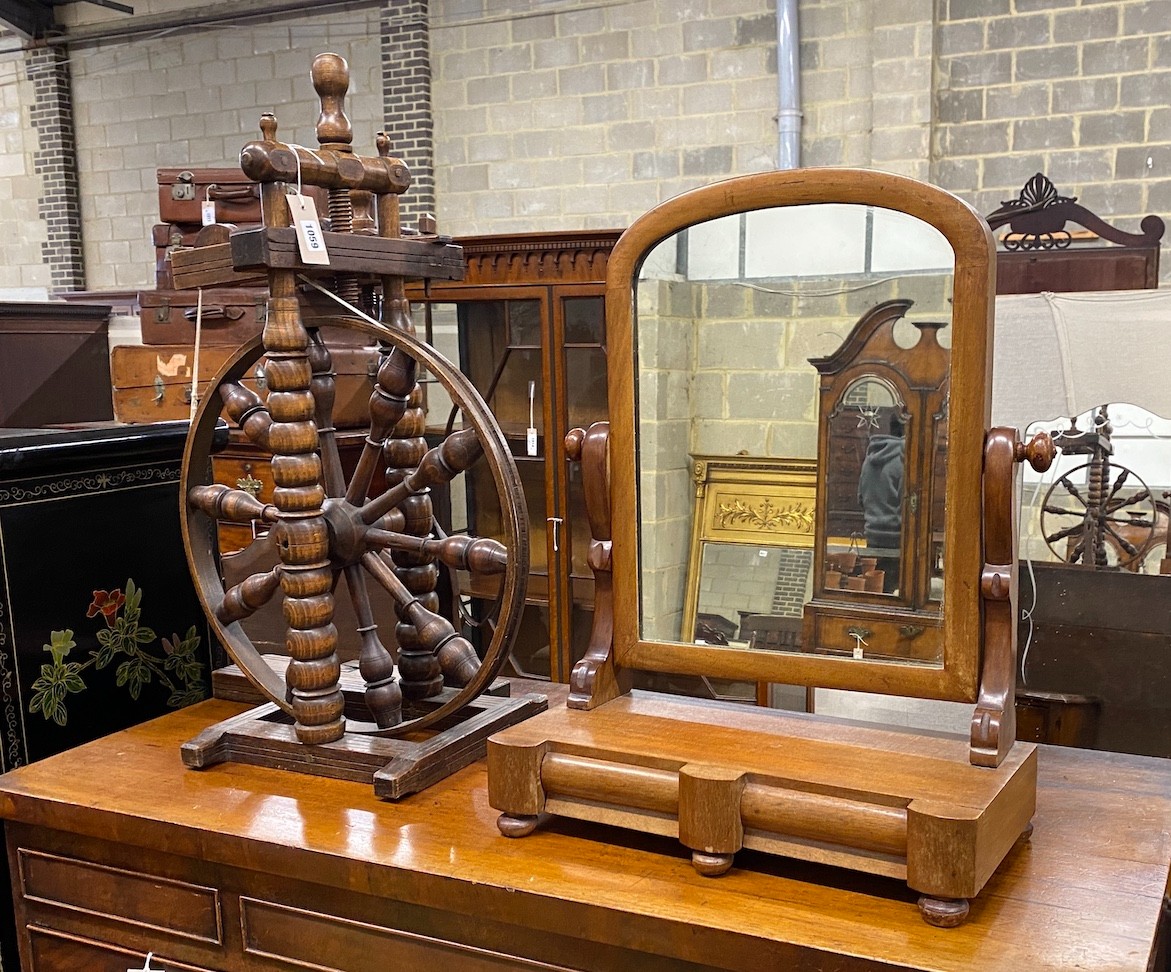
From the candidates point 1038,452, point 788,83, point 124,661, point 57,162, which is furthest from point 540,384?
point 57,162

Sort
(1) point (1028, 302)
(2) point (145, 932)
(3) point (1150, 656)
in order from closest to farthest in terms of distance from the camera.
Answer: (2) point (145, 932) < (3) point (1150, 656) < (1) point (1028, 302)

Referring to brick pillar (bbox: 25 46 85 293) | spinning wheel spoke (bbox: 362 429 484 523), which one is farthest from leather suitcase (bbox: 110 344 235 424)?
brick pillar (bbox: 25 46 85 293)

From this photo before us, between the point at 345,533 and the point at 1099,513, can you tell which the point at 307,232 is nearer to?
the point at 345,533

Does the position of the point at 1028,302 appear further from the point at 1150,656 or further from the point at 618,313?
the point at 618,313

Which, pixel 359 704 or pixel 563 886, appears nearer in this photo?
pixel 563 886

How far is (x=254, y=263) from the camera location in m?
1.36

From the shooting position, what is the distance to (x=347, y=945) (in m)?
1.30

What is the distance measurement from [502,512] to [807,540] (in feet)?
1.38

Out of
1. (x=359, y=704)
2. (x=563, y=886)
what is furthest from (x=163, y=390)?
(x=563, y=886)

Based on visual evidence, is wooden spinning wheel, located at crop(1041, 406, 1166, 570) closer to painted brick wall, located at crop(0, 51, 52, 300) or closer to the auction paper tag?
the auction paper tag

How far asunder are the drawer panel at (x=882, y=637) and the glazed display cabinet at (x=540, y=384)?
287 cm

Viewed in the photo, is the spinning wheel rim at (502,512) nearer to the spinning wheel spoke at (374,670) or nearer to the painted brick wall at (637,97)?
the spinning wheel spoke at (374,670)

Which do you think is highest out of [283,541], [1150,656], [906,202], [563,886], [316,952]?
[906,202]

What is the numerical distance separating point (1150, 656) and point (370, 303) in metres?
2.56
